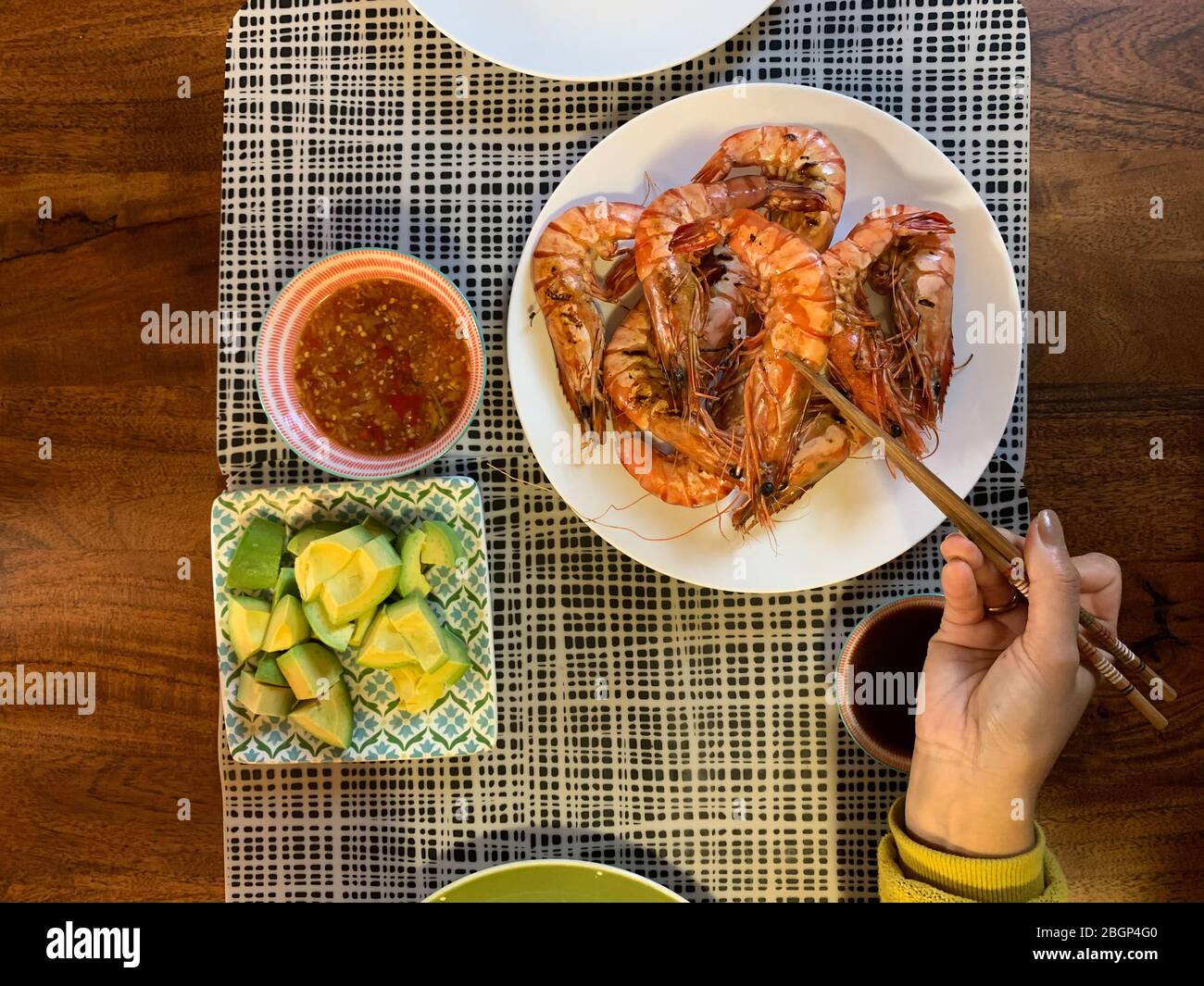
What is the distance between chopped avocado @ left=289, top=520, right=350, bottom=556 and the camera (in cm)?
164

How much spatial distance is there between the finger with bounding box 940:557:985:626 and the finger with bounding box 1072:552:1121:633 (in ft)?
0.63

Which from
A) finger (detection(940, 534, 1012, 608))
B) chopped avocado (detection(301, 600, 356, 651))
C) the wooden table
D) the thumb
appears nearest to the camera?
the thumb

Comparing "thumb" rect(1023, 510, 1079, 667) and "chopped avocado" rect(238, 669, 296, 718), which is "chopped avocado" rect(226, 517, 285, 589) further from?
"thumb" rect(1023, 510, 1079, 667)

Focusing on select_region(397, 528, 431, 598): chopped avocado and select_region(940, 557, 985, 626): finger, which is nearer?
select_region(940, 557, 985, 626): finger

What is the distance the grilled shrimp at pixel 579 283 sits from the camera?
1.62 meters

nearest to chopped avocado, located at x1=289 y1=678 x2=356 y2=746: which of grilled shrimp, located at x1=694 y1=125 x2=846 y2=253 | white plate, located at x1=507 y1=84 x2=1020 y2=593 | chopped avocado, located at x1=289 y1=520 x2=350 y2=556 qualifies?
chopped avocado, located at x1=289 y1=520 x2=350 y2=556

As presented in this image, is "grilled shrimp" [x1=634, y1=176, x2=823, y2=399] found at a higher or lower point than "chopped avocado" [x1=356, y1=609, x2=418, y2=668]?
higher

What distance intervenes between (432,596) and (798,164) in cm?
96

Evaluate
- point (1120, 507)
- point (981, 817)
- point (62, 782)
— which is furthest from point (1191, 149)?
point (62, 782)

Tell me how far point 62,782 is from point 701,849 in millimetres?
1180

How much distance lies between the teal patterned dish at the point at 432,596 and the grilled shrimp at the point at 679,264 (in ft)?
1.34

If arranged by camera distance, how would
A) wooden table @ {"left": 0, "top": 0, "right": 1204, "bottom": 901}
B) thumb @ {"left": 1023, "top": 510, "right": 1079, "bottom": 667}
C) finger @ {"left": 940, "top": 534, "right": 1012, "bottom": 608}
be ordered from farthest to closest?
wooden table @ {"left": 0, "top": 0, "right": 1204, "bottom": 901} < finger @ {"left": 940, "top": 534, "right": 1012, "bottom": 608} < thumb @ {"left": 1023, "top": 510, "right": 1079, "bottom": 667}

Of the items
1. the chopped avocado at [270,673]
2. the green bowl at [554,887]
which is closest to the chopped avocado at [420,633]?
the chopped avocado at [270,673]

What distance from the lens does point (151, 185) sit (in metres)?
1.80
